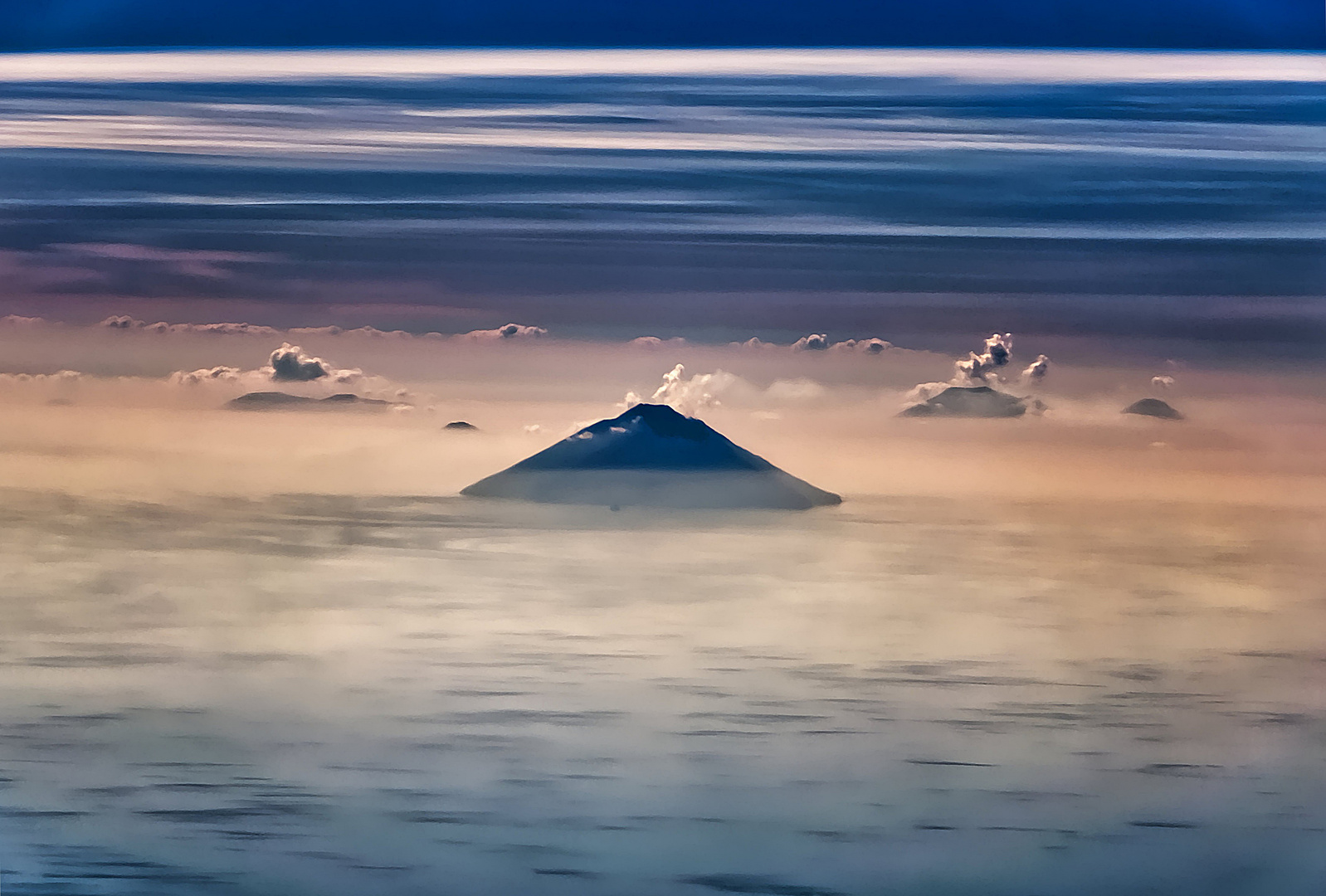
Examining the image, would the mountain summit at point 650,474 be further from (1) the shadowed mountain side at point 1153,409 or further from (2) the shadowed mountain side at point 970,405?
(1) the shadowed mountain side at point 1153,409

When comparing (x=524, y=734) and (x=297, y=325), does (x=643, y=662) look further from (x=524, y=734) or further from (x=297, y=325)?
(x=297, y=325)

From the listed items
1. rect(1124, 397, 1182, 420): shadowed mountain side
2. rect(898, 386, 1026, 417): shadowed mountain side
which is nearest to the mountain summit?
rect(898, 386, 1026, 417): shadowed mountain side

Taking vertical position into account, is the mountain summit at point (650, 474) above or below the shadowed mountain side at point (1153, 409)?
below

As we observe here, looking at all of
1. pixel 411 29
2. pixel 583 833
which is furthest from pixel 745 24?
pixel 583 833

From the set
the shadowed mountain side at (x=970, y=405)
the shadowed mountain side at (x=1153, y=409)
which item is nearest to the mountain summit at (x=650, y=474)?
the shadowed mountain side at (x=970, y=405)

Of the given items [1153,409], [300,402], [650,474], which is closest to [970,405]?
[1153,409]
